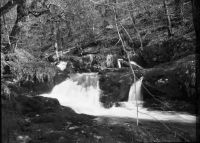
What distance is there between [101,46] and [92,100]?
989cm

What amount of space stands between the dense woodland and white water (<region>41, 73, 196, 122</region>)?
547mm

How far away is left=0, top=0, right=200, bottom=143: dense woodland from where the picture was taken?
6142 mm

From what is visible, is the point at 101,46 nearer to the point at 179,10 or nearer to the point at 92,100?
the point at 179,10

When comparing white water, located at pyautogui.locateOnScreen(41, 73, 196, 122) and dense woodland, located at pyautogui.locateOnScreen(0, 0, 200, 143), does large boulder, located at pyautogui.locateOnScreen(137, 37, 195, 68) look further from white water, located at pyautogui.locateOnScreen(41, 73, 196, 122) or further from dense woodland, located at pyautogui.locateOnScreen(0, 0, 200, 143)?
white water, located at pyautogui.locateOnScreen(41, 73, 196, 122)

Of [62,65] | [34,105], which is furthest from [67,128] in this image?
[62,65]

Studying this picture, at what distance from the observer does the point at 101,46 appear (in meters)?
24.6

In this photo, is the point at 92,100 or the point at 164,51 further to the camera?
the point at 164,51

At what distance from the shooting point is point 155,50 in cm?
1838

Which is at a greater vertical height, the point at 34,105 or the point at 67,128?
the point at 34,105

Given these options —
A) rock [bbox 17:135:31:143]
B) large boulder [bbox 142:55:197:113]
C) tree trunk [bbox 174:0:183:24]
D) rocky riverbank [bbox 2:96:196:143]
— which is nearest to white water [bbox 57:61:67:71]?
large boulder [bbox 142:55:197:113]

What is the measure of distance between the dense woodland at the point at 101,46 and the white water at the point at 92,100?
547mm

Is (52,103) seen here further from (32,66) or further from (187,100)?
(187,100)

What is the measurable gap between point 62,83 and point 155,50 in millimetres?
6883

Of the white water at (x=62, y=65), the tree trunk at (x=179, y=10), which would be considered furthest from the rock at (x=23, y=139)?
the white water at (x=62, y=65)
